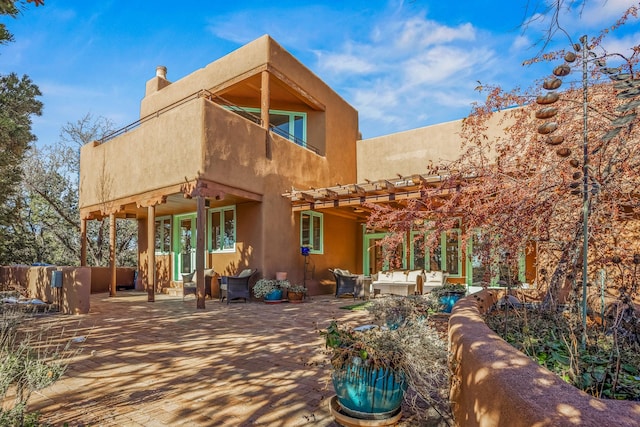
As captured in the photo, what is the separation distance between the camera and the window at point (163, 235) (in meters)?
13.8

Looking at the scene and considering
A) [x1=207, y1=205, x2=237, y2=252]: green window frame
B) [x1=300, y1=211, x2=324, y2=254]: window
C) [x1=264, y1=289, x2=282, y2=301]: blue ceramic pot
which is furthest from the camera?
[x1=300, y1=211, x2=324, y2=254]: window

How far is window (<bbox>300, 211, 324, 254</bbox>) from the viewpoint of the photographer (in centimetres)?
1238

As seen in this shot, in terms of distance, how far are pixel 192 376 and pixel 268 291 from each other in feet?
20.0

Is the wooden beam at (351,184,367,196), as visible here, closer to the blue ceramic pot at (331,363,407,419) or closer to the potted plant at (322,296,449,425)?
the potted plant at (322,296,449,425)

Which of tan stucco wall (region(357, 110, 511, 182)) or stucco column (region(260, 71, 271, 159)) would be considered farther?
tan stucco wall (region(357, 110, 511, 182))

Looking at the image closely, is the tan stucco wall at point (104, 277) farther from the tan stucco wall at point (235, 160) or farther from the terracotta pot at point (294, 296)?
the terracotta pot at point (294, 296)

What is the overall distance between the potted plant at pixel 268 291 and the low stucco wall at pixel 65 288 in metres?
3.83

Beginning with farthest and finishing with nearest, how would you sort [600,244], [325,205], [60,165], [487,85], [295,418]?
[60,165] → [325,205] → [487,85] → [600,244] → [295,418]

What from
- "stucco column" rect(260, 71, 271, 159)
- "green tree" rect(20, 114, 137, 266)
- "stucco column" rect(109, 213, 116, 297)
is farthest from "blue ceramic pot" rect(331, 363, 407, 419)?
"green tree" rect(20, 114, 137, 266)

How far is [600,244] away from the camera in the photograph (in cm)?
416

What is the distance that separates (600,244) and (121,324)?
7.17 m

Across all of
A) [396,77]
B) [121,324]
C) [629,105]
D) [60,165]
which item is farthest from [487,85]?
[60,165]

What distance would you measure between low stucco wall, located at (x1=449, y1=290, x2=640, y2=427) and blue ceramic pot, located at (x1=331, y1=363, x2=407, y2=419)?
1.52 ft

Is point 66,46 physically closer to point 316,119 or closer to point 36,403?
point 316,119
